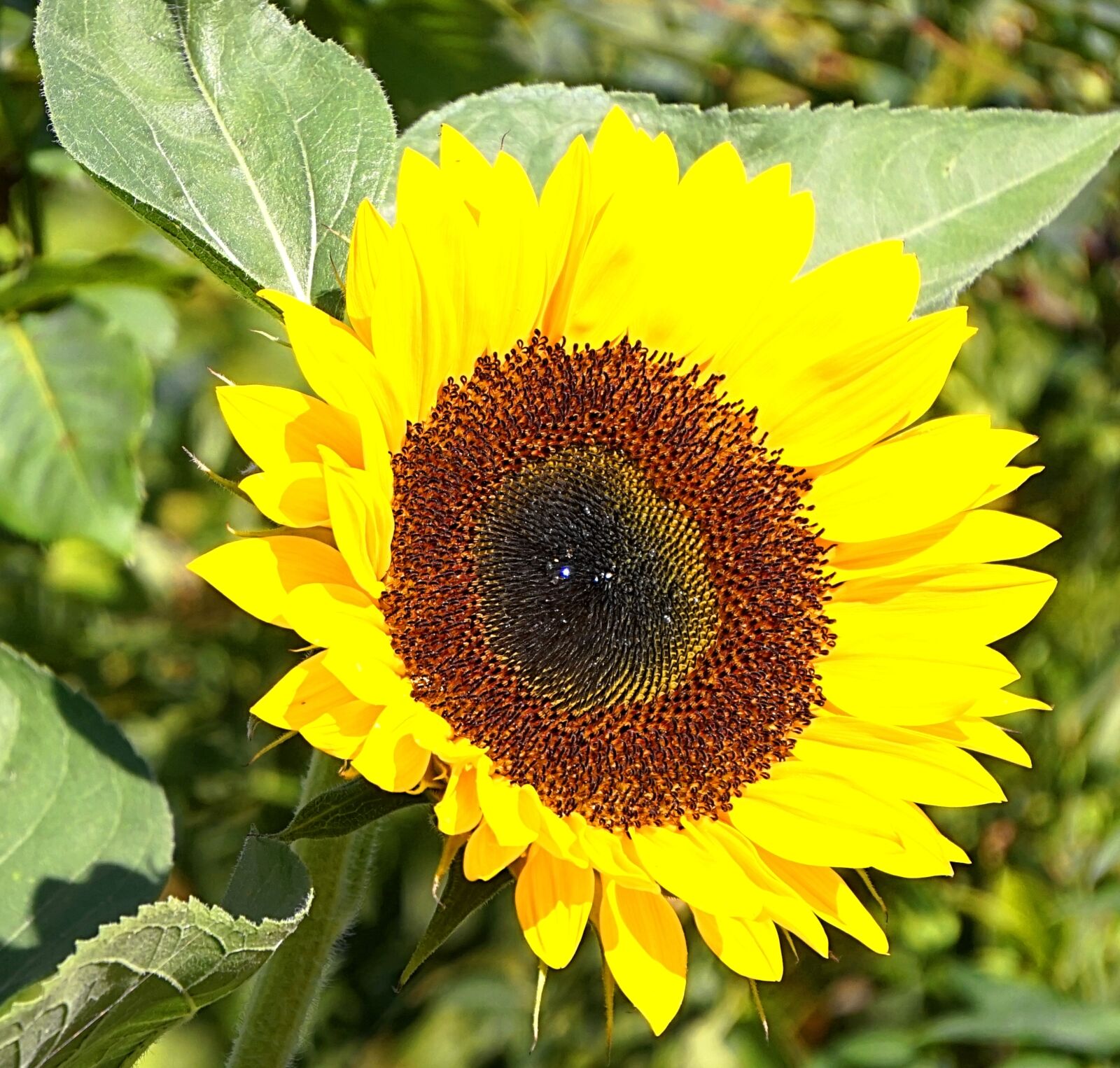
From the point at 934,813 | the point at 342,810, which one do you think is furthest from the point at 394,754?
the point at 934,813

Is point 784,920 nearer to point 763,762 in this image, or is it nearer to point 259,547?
point 763,762

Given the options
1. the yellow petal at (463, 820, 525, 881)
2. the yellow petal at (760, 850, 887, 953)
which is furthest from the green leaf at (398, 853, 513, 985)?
the yellow petal at (760, 850, 887, 953)

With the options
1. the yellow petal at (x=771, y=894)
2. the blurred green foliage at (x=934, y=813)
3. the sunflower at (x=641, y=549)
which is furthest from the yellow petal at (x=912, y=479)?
the blurred green foliage at (x=934, y=813)

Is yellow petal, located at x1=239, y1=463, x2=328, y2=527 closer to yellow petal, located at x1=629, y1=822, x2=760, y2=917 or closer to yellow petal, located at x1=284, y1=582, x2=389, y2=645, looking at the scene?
yellow petal, located at x1=284, y1=582, x2=389, y2=645

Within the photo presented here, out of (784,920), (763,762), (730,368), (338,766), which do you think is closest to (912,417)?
(730,368)

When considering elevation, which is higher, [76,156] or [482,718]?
[76,156]

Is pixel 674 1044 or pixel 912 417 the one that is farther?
pixel 674 1044
